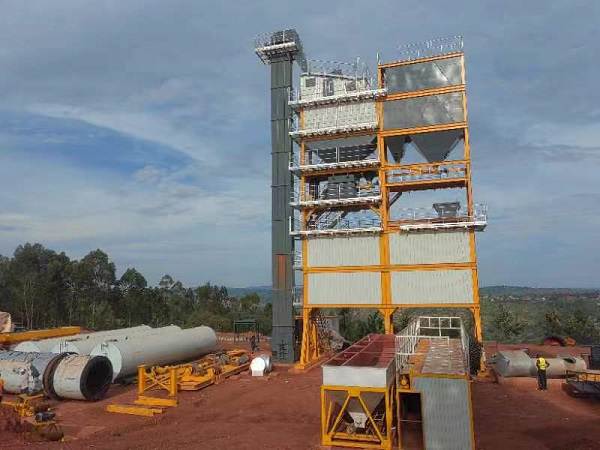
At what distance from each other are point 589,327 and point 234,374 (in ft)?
132

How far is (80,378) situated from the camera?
2295 centimetres

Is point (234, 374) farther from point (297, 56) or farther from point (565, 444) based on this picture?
point (297, 56)

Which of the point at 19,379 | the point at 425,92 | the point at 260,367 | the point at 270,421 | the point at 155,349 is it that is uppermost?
the point at 425,92

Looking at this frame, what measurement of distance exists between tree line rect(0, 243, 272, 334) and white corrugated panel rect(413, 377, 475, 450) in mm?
47863

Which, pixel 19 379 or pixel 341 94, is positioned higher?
pixel 341 94

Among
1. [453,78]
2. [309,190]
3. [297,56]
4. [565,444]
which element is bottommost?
[565,444]

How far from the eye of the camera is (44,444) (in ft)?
52.4

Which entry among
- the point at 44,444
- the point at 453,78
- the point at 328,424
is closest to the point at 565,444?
the point at 328,424

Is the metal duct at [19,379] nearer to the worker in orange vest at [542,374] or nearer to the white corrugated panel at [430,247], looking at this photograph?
the white corrugated panel at [430,247]

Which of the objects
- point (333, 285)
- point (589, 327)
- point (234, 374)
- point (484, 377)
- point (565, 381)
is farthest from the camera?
point (589, 327)

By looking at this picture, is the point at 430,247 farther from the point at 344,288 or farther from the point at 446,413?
the point at 446,413

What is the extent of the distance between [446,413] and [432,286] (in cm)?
1660

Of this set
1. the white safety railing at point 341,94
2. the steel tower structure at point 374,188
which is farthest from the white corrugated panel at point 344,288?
the white safety railing at point 341,94

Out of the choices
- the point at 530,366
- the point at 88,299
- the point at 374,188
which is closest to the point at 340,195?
the point at 374,188
